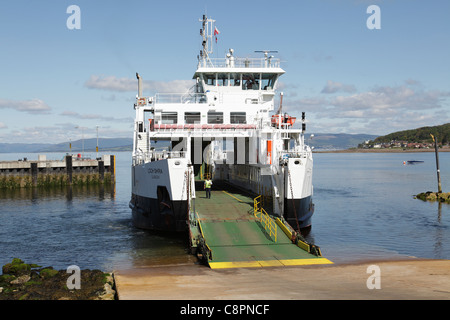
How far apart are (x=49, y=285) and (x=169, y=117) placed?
14000 mm

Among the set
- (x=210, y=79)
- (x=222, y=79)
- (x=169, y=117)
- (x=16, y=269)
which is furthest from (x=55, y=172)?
(x=16, y=269)

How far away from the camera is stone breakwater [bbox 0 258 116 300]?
11633 millimetres

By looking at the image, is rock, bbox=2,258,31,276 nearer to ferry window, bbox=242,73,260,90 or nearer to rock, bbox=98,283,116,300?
rock, bbox=98,283,116,300

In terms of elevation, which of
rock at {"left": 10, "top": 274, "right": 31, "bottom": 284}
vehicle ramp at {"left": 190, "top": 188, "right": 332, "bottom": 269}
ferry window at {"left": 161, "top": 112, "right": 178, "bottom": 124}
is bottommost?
rock at {"left": 10, "top": 274, "right": 31, "bottom": 284}

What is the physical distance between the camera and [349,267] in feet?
46.5

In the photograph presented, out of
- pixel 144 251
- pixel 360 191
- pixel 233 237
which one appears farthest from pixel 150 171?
pixel 360 191

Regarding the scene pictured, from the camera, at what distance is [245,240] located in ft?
54.3

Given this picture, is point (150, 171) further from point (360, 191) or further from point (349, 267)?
point (360, 191)

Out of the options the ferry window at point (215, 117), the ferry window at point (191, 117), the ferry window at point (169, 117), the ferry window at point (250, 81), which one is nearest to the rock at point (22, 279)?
the ferry window at point (169, 117)

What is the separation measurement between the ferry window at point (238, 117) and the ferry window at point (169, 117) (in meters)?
3.33

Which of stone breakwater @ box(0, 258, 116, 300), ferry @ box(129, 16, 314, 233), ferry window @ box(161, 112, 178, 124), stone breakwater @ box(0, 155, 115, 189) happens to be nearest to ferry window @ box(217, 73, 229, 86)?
ferry @ box(129, 16, 314, 233)

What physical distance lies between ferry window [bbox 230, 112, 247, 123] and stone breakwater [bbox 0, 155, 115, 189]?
3680 cm

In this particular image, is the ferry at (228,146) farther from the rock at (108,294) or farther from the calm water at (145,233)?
the rock at (108,294)
